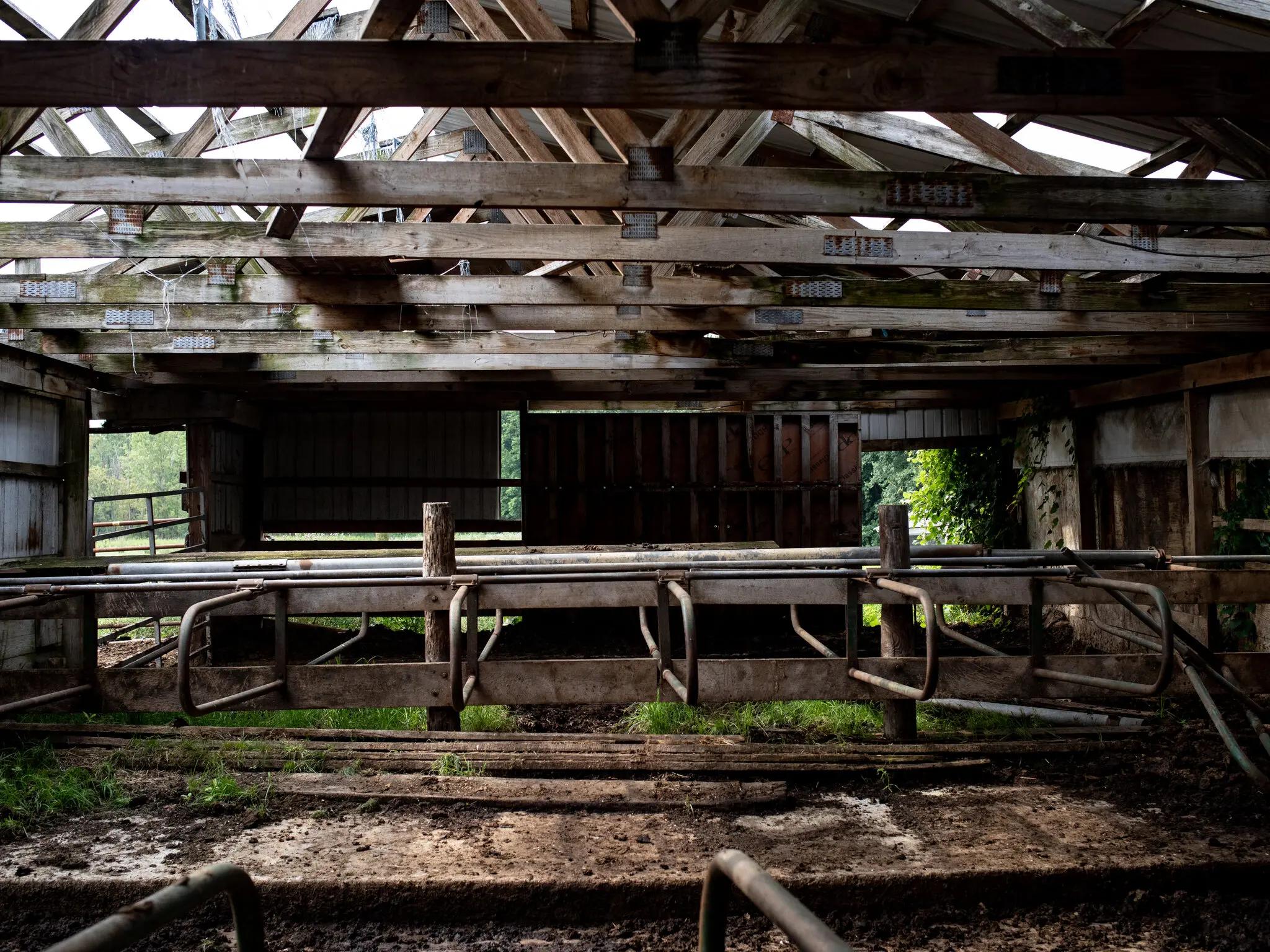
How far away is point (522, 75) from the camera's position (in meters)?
3.10

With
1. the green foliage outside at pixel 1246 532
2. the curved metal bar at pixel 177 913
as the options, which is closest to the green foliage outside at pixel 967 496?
the green foliage outside at pixel 1246 532

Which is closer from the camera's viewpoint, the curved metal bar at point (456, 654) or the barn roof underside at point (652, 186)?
the barn roof underside at point (652, 186)

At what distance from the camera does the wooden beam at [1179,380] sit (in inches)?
307

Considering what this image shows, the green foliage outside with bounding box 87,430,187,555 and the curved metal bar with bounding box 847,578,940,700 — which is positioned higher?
the green foliage outside with bounding box 87,430,187,555

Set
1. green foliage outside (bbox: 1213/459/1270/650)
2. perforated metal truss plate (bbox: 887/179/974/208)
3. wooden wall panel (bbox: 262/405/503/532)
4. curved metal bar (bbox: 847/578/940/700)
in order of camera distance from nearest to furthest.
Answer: curved metal bar (bbox: 847/578/940/700), perforated metal truss plate (bbox: 887/179/974/208), green foliage outside (bbox: 1213/459/1270/650), wooden wall panel (bbox: 262/405/503/532)

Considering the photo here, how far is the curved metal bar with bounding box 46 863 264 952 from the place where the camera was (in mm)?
1219

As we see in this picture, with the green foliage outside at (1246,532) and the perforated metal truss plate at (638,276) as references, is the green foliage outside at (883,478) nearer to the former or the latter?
the green foliage outside at (1246,532)

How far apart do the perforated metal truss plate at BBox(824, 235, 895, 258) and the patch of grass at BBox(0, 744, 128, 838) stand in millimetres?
4669

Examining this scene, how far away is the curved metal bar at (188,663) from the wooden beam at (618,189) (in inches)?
71.5

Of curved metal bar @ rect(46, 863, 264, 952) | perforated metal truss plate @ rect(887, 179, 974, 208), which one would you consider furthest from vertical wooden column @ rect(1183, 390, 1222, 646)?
curved metal bar @ rect(46, 863, 264, 952)

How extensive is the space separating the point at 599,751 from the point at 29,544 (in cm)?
582

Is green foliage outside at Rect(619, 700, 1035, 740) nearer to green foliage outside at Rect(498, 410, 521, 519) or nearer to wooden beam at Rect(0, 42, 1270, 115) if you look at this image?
wooden beam at Rect(0, 42, 1270, 115)

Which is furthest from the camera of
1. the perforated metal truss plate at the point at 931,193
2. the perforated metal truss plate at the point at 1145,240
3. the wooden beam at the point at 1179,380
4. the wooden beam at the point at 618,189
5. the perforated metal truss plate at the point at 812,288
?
the wooden beam at the point at 1179,380

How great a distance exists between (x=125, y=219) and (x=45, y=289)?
5.03 ft
